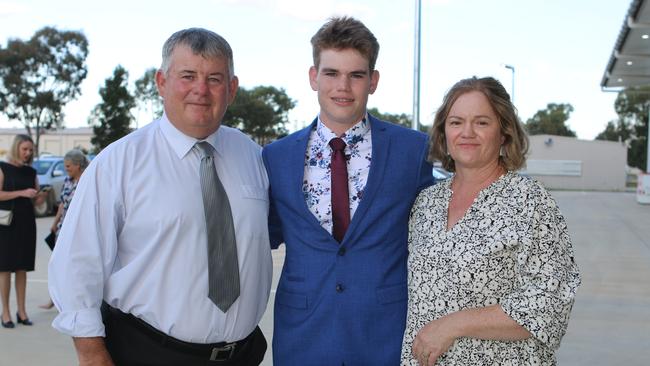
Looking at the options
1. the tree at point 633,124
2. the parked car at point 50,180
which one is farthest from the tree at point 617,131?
the parked car at point 50,180

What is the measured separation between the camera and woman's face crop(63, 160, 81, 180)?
7559mm

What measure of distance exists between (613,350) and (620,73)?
80.0 feet

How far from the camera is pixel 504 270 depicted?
7.73 feet

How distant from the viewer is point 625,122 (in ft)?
203

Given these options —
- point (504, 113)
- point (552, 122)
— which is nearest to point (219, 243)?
point (504, 113)

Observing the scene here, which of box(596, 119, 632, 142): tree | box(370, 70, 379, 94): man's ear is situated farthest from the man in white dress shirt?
box(596, 119, 632, 142): tree

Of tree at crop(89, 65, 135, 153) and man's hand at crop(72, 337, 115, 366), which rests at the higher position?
tree at crop(89, 65, 135, 153)

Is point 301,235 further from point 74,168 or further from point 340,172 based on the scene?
point 74,168

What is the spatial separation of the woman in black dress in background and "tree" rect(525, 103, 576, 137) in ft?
216

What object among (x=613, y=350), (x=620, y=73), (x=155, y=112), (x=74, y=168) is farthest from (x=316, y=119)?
(x=155, y=112)

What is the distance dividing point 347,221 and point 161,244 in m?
0.73

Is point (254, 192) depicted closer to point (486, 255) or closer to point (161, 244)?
point (161, 244)

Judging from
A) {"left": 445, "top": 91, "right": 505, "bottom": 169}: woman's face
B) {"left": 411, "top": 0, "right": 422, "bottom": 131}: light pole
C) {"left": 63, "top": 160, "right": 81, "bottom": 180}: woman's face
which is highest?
{"left": 411, "top": 0, "right": 422, "bottom": 131}: light pole

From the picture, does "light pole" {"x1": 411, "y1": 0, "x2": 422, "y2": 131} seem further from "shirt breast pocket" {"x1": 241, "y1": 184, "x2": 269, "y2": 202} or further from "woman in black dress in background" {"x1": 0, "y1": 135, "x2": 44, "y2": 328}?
"shirt breast pocket" {"x1": 241, "y1": 184, "x2": 269, "y2": 202}
